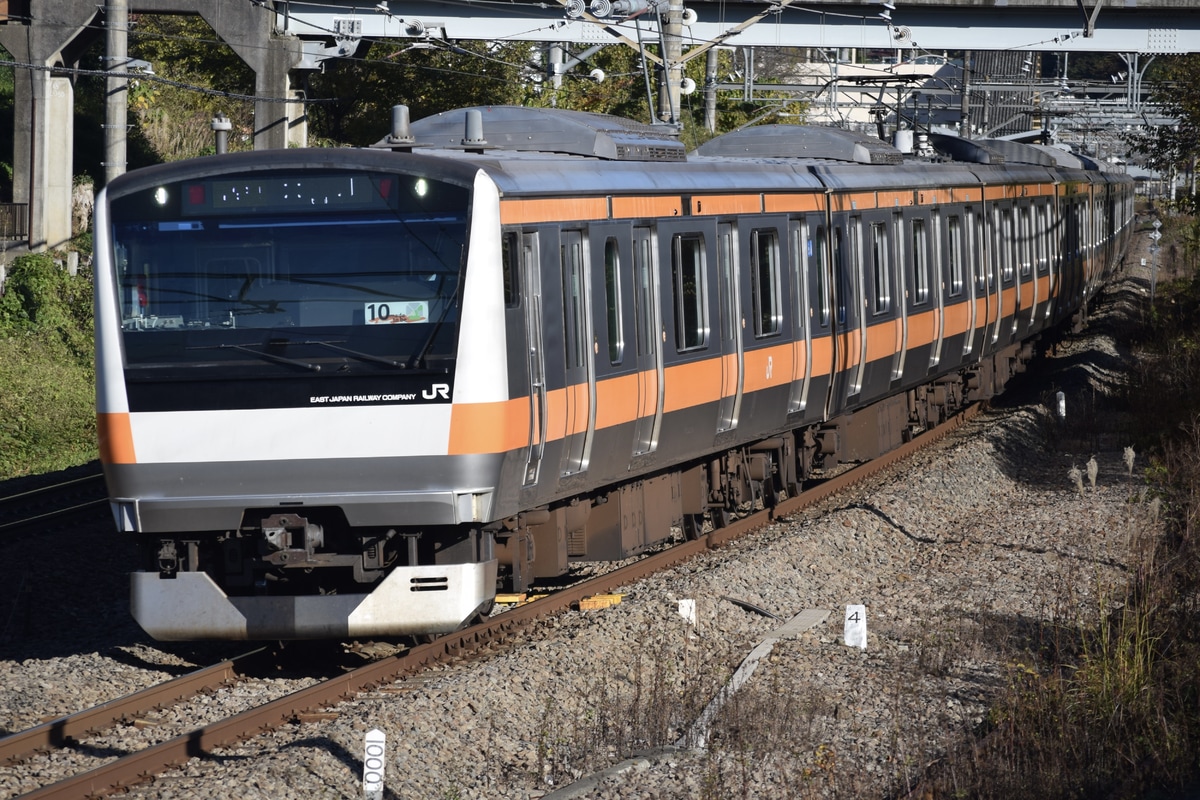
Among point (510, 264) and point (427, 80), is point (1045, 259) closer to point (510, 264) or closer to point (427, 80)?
point (427, 80)

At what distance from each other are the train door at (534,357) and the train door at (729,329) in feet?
9.45

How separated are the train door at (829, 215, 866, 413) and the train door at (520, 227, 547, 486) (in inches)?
225

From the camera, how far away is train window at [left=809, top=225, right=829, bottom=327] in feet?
45.5

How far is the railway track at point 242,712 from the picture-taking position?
7.21 meters

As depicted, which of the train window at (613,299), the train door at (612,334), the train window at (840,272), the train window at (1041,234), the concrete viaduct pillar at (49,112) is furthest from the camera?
the concrete viaduct pillar at (49,112)

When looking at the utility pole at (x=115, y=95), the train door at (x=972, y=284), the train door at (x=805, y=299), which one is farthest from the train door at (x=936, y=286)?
the utility pole at (x=115, y=95)

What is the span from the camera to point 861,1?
30.4m

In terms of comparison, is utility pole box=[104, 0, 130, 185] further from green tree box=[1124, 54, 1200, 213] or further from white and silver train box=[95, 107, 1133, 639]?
green tree box=[1124, 54, 1200, 213]

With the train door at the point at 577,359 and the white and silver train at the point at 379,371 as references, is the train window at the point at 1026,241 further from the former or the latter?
the train door at the point at 577,359

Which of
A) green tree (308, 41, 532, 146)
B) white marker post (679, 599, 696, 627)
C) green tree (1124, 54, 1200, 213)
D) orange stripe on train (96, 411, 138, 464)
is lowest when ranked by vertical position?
white marker post (679, 599, 696, 627)

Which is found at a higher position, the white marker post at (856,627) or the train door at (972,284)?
the train door at (972,284)

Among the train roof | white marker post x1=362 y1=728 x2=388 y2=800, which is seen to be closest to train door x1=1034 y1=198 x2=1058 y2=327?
the train roof

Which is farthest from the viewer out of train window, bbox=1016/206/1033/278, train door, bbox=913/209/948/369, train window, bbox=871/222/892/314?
train window, bbox=1016/206/1033/278

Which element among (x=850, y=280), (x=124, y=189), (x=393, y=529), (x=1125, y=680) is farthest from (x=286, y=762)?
(x=850, y=280)
